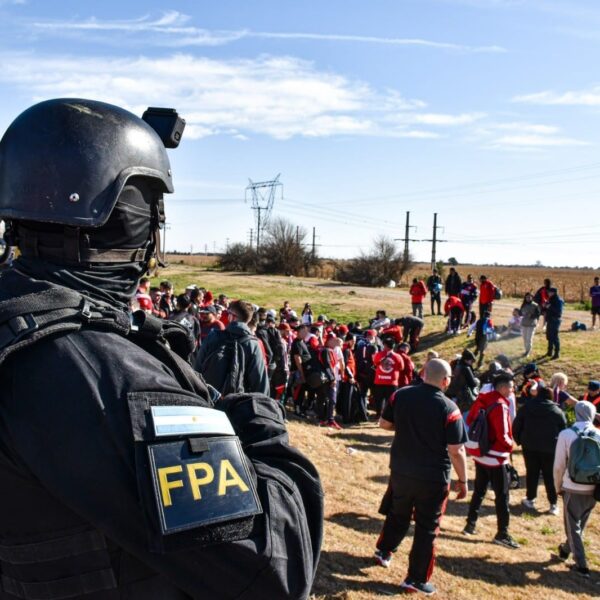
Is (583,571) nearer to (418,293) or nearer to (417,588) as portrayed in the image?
(417,588)

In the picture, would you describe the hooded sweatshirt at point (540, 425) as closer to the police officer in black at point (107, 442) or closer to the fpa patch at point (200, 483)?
the police officer in black at point (107, 442)

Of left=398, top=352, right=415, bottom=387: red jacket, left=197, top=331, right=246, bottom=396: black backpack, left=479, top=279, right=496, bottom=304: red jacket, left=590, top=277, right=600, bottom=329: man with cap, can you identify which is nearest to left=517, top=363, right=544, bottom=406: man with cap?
left=398, top=352, right=415, bottom=387: red jacket

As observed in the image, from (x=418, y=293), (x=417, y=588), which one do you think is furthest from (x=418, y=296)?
(x=417, y=588)

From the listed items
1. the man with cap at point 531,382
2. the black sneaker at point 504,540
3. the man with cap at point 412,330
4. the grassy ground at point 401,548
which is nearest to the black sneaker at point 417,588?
the grassy ground at point 401,548

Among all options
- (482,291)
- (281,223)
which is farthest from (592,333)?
(281,223)

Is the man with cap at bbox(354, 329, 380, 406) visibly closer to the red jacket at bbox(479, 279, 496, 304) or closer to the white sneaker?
the white sneaker

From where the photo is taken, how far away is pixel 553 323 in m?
18.3

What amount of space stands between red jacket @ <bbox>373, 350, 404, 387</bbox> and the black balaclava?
40.0ft

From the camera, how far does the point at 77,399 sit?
129 cm

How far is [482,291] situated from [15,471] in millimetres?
19667

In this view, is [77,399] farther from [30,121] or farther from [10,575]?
[30,121]

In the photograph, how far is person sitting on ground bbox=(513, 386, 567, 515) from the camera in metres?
9.36

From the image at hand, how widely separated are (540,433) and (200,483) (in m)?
9.09

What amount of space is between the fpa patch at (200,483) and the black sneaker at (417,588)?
5.56 m
